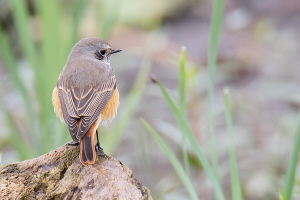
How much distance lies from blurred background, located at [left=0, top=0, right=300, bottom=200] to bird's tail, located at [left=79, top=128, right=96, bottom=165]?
1111mm

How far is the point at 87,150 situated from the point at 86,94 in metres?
0.80

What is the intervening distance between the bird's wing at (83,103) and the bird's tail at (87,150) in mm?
43

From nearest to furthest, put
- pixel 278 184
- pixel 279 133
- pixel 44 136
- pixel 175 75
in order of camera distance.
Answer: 1. pixel 44 136
2. pixel 278 184
3. pixel 279 133
4. pixel 175 75

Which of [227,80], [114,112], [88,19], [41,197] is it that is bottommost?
[41,197]

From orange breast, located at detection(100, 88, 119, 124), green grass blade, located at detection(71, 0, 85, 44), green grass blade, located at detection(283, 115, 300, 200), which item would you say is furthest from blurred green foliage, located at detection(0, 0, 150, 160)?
green grass blade, located at detection(283, 115, 300, 200)

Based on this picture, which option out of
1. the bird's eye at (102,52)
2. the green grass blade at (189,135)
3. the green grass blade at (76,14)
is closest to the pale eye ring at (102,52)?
the bird's eye at (102,52)

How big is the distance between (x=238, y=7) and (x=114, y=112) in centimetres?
752

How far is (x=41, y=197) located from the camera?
356 cm

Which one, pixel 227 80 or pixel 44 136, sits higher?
pixel 227 80

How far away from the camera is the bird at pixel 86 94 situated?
14.2ft

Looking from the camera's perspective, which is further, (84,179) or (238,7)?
(238,7)

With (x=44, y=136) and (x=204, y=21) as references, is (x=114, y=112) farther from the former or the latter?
(x=204, y=21)

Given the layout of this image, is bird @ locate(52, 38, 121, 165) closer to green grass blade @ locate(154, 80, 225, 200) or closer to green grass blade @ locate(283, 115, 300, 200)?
green grass blade @ locate(154, 80, 225, 200)

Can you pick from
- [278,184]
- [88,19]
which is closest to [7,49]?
[278,184]
